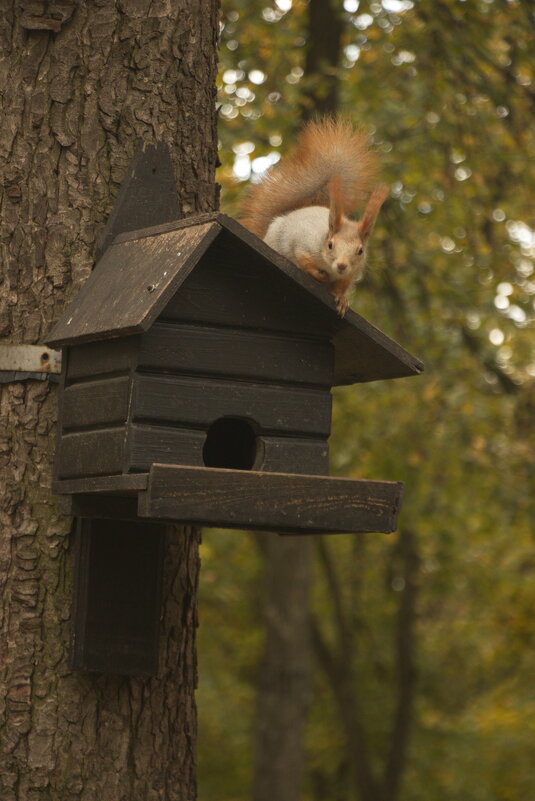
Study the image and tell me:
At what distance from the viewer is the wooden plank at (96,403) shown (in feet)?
8.48

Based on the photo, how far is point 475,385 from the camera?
8234 mm

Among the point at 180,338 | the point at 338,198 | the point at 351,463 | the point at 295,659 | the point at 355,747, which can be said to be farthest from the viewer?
the point at 355,747

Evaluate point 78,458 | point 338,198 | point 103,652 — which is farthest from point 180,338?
point 103,652

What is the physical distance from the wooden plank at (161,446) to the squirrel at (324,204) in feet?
1.55

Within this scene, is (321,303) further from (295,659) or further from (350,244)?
(295,659)

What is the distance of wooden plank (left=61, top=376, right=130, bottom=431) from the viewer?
259cm

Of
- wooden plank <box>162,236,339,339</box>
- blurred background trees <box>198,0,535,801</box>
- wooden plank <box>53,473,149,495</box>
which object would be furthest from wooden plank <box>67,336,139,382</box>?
blurred background trees <box>198,0,535,801</box>

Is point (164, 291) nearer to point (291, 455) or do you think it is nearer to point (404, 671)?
point (291, 455)

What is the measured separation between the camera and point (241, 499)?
8.07ft

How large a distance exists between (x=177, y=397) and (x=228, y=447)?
0.57 metres

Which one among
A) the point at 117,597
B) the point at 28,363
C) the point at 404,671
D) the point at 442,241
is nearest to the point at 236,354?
the point at 28,363

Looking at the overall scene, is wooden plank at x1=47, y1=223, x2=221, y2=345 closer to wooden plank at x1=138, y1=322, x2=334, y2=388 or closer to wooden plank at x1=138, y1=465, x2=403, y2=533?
wooden plank at x1=138, y1=322, x2=334, y2=388

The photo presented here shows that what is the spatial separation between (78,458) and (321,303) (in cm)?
65

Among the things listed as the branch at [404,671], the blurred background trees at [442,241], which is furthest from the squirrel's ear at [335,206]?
the branch at [404,671]
